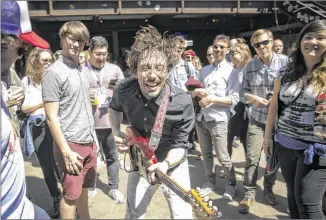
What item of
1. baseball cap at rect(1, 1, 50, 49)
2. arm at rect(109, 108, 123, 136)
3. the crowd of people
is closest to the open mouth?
the crowd of people

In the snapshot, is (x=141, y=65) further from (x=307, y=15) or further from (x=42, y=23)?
(x=42, y=23)

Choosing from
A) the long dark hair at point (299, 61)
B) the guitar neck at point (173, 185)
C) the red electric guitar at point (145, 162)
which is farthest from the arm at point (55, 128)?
the long dark hair at point (299, 61)

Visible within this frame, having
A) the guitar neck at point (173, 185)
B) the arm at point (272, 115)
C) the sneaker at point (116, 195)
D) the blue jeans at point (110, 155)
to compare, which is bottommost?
the sneaker at point (116, 195)

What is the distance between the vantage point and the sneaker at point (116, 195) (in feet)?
11.8

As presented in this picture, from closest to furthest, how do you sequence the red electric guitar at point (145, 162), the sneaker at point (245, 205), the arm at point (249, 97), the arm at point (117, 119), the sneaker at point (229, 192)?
the red electric guitar at point (145, 162)
the arm at point (117, 119)
the arm at point (249, 97)
the sneaker at point (245, 205)
the sneaker at point (229, 192)

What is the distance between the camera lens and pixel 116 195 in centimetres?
365

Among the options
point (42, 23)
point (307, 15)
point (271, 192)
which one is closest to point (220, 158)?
point (271, 192)

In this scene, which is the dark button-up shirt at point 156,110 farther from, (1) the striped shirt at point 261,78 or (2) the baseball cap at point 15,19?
(1) the striped shirt at point 261,78

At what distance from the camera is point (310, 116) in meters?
2.21

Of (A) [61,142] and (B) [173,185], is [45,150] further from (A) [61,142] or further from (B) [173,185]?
(B) [173,185]

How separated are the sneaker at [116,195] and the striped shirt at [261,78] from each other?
5.76 feet

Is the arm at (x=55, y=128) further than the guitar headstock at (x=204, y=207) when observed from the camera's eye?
Yes

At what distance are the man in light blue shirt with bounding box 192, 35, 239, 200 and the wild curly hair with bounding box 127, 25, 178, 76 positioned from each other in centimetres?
124

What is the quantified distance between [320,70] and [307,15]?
7.62m
